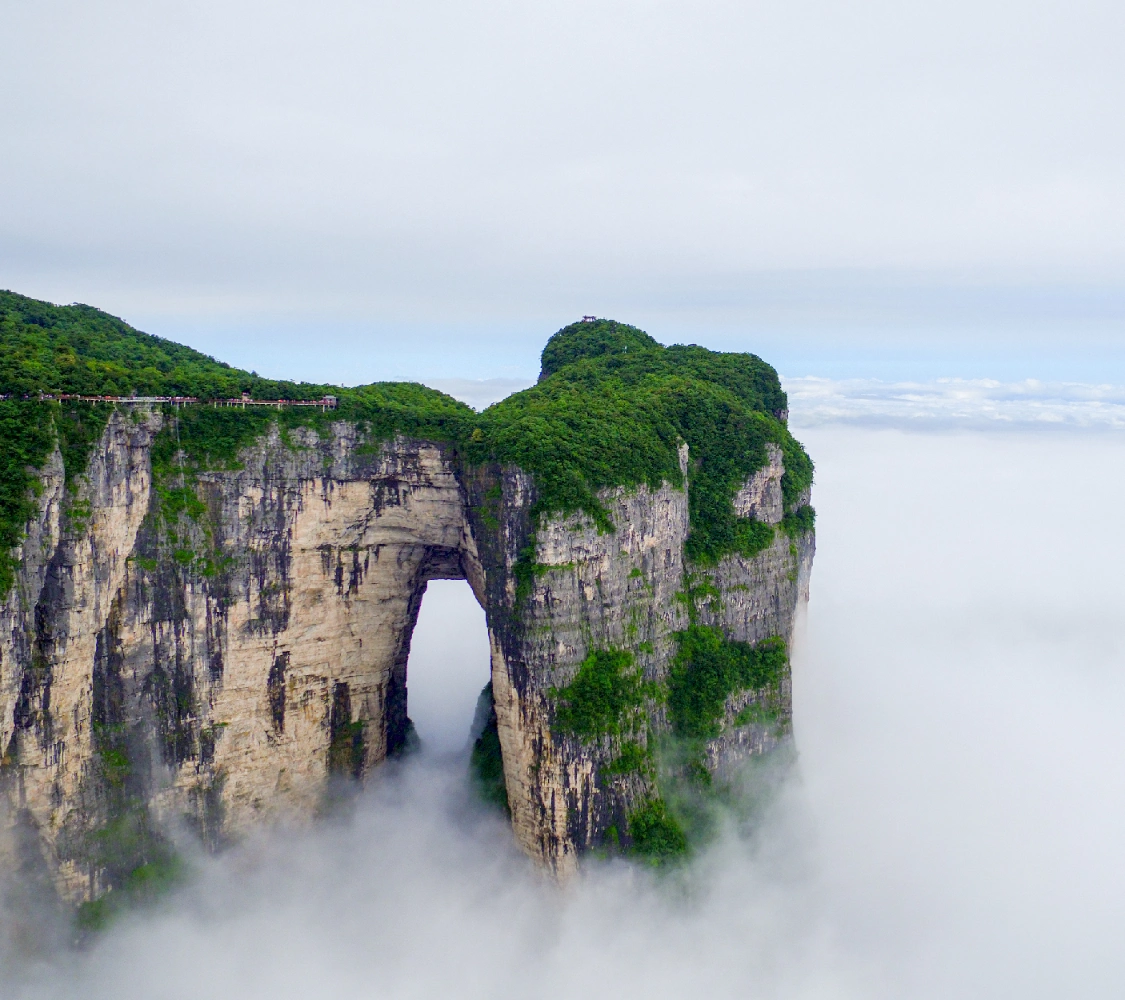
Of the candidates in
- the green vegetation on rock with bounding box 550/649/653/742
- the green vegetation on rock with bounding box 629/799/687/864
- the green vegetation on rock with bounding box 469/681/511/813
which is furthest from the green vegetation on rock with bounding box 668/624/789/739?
the green vegetation on rock with bounding box 469/681/511/813

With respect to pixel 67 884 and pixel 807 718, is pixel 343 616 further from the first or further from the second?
pixel 807 718

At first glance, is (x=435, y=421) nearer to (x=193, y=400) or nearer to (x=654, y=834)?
(x=193, y=400)

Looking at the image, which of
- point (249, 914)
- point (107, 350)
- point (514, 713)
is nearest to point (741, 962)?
point (514, 713)

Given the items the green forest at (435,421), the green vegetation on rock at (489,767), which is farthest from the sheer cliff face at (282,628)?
the green vegetation on rock at (489,767)

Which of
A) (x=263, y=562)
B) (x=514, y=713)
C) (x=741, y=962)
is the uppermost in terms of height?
(x=263, y=562)

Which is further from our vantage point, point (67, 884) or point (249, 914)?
point (249, 914)

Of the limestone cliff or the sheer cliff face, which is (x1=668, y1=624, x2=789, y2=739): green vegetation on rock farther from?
the sheer cliff face

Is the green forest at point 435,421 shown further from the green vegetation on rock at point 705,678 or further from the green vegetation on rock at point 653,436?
the green vegetation on rock at point 705,678
